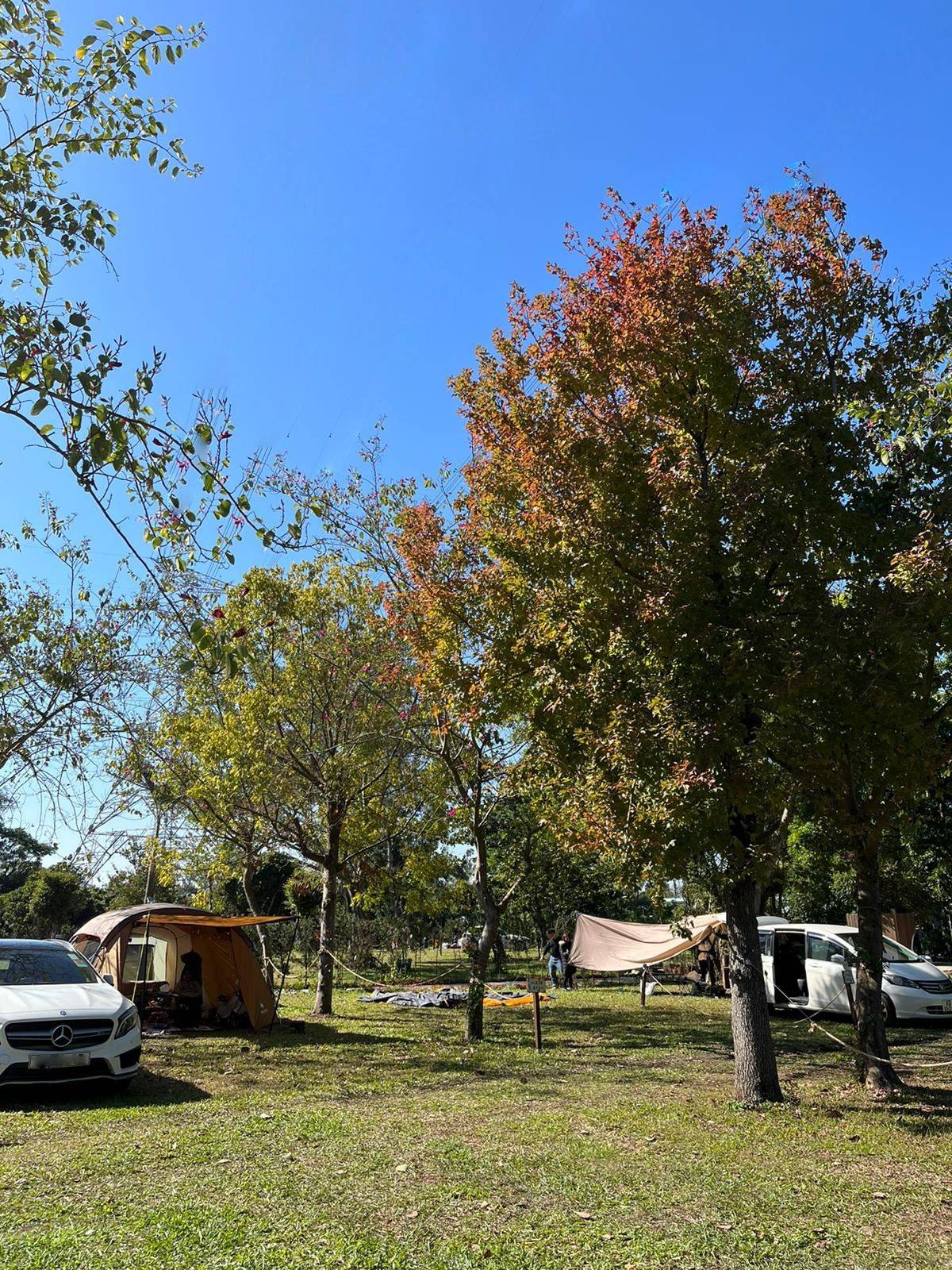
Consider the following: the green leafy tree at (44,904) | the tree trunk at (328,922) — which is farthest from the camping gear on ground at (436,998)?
the green leafy tree at (44,904)

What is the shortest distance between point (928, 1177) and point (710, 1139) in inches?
63.8

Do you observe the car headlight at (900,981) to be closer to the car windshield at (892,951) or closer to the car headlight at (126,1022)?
the car windshield at (892,951)

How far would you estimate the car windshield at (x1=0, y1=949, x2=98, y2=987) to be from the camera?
30.9ft

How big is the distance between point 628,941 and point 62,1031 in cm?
1475

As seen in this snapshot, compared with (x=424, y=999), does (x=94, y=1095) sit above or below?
above

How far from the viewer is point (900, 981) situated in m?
15.0

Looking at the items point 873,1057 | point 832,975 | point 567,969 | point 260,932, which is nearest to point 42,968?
point 260,932

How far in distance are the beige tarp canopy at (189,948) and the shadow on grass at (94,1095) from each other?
12.8 feet

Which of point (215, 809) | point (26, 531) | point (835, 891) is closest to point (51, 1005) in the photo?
point (26, 531)

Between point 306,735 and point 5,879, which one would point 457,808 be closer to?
point 306,735

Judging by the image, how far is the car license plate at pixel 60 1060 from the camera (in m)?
8.22

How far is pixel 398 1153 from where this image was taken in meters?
6.48

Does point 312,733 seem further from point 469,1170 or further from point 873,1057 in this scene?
point 469,1170

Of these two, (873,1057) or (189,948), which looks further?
(189,948)
